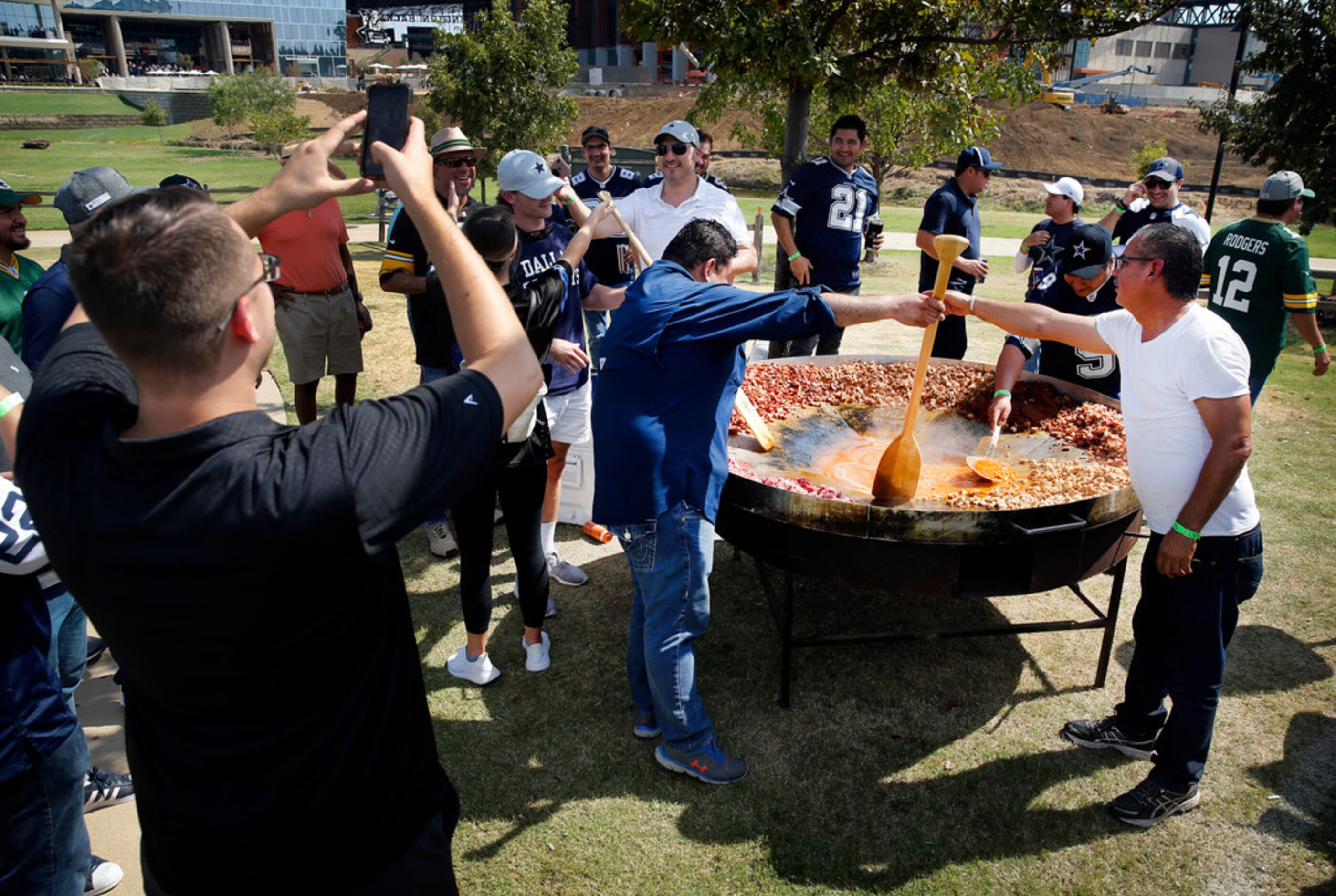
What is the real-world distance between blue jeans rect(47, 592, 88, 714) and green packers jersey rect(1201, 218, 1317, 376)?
21.3 ft

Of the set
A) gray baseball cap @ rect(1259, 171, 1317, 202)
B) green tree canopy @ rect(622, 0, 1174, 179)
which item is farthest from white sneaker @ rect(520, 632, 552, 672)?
gray baseball cap @ rect(1259, 171, 1317, 202)

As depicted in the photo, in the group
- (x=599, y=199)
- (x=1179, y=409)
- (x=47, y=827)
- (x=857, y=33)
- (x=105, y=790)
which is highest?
(x=857, y=33)

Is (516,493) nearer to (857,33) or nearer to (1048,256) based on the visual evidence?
(1048,256)

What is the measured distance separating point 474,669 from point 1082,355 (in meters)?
3.80

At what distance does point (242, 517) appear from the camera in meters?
1.22

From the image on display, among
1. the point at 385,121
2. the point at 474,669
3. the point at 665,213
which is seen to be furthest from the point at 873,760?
the point at 665,213

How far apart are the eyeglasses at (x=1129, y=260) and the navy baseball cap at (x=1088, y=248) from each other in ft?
4.41

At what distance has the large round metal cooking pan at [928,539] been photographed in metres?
3.21

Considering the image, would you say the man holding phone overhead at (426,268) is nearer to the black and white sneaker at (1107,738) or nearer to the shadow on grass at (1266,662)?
the black and white sneaker at (1107,738)

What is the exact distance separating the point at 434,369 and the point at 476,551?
1.39 metres

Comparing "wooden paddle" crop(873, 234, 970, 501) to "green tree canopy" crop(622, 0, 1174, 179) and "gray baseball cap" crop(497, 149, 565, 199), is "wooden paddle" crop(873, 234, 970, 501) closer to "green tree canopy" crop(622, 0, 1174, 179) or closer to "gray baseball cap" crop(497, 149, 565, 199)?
"gray baseball cap" crop(497, 149, 565, 199)

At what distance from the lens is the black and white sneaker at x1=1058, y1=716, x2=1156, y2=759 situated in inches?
139

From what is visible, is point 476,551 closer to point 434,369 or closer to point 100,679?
point 434,369

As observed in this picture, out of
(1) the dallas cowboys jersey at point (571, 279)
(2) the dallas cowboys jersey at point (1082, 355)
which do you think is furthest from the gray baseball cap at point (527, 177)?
(2) the dallas cowboys jersey at point (1082, 355)
